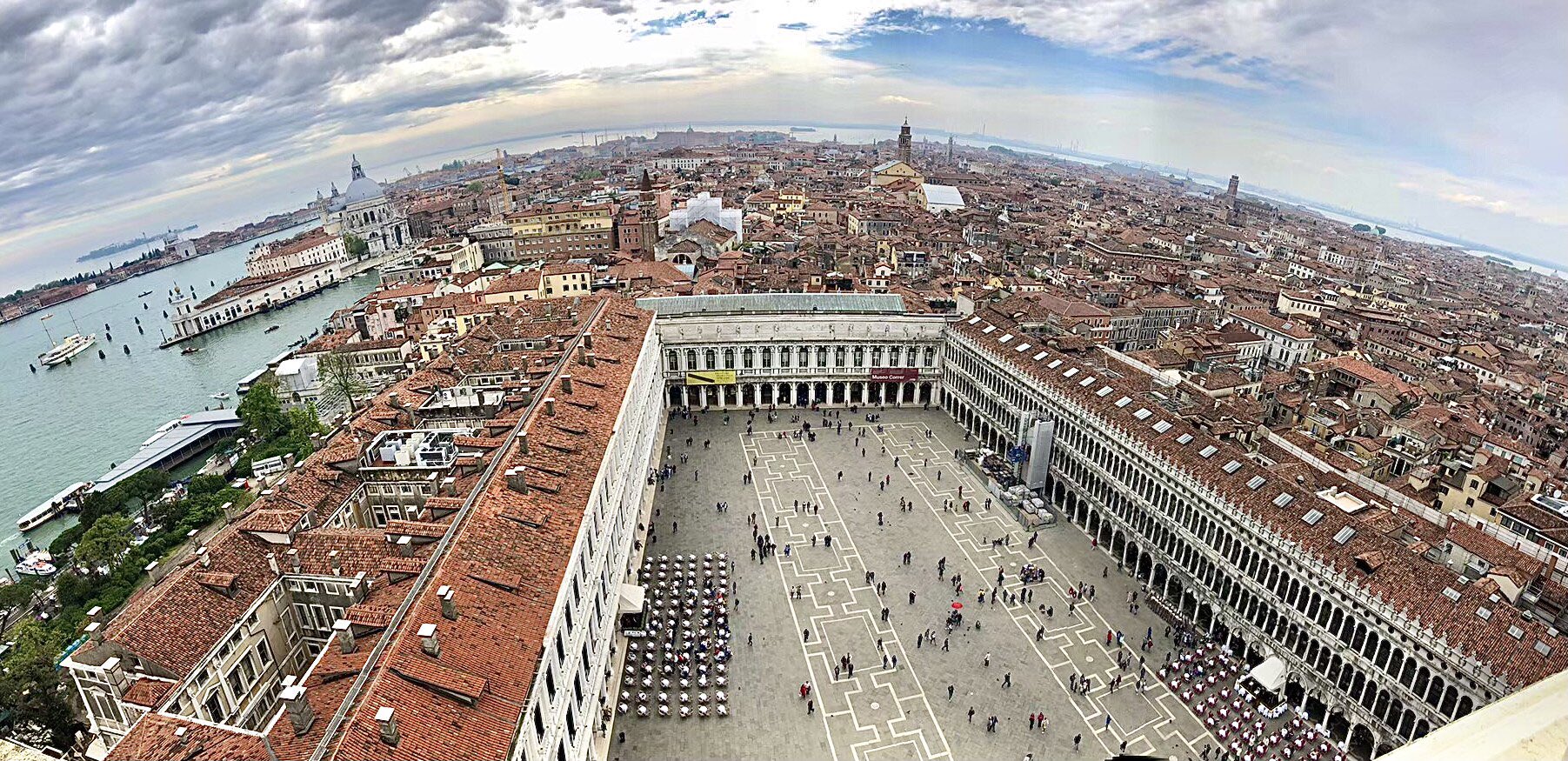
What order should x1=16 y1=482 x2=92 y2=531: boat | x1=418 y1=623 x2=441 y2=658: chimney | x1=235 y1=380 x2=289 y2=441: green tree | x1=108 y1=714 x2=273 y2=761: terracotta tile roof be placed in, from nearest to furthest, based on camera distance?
x1=108 y1=714 x2=273 y2=761: terracotta tile roof → x1=418 y1=623 x2=441 y2=658: chimney → x1=16 y1=482 x2=92 y2=531: boat → x1=235 y1=380 x2=289 y2=441: green tree

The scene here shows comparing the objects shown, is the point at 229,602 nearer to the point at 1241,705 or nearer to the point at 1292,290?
the point at 1241,705

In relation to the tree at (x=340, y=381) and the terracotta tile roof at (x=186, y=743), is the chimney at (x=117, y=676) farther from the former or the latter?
the tree at (x=340, y=381)

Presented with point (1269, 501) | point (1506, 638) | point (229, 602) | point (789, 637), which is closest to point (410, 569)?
point (229, 602)

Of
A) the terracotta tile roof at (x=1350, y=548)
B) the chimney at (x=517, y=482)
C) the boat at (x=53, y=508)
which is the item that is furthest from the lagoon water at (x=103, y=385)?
the terracotta tile roof at (x=1350, y=548)

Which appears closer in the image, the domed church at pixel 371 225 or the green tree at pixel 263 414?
the green tree at pixel 263 414

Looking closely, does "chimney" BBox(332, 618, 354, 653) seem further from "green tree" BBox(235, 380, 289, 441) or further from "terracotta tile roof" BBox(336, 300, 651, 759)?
"green tree" BBox(235, 380, 289, 441)

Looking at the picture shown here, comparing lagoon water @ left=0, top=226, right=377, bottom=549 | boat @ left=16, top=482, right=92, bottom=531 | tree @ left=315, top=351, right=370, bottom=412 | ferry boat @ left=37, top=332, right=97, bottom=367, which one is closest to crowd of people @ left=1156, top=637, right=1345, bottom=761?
tree @ left=315, top=351, right=370, bottom=412

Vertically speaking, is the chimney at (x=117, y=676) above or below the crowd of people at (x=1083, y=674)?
above
